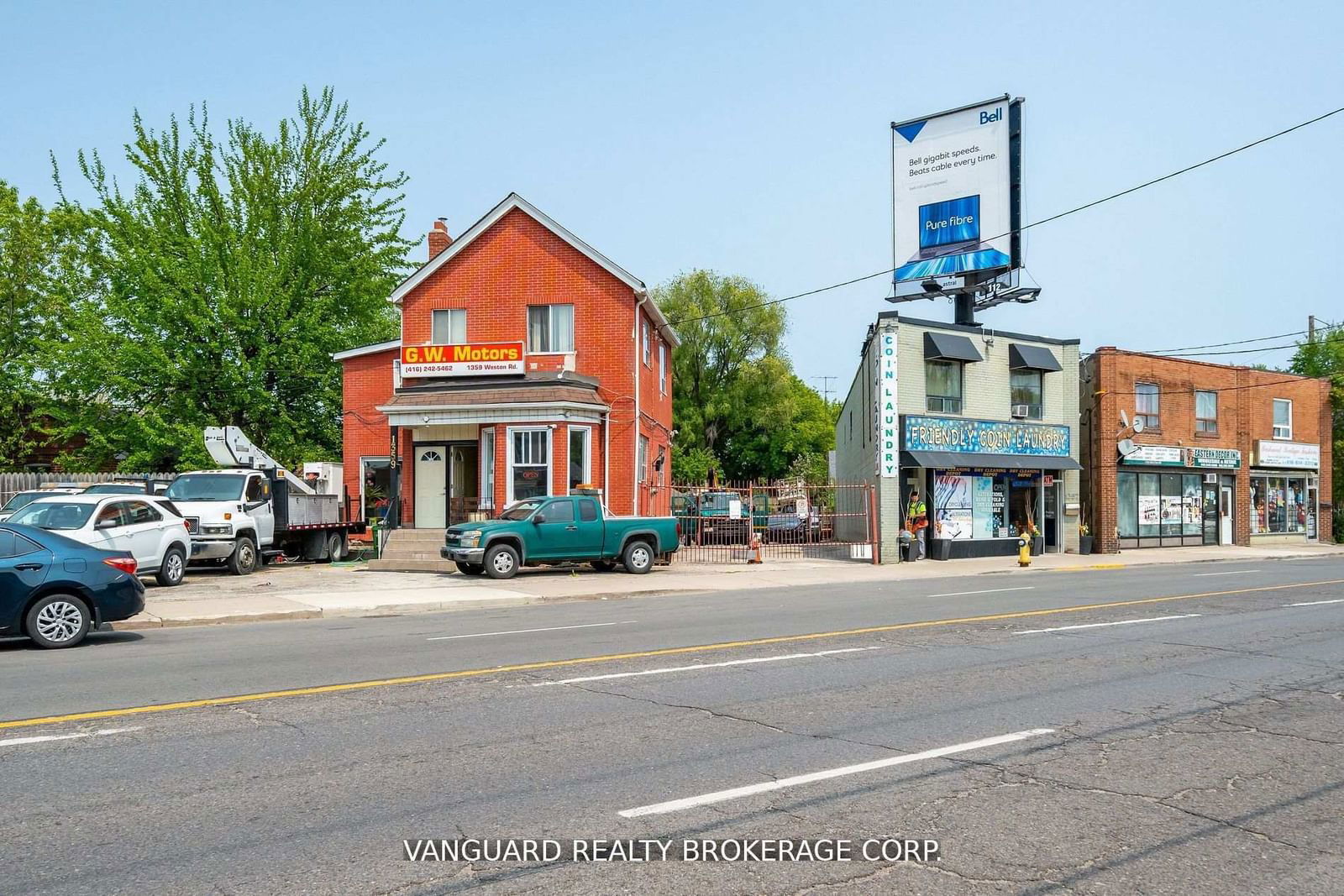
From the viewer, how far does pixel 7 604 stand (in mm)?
11320

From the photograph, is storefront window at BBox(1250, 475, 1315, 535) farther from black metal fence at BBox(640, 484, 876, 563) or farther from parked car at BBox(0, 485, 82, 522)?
parked car at BBox(0, 485, 82, 522)

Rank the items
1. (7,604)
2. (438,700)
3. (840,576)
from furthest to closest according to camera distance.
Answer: (840,576)
(7,604)
(438,700)

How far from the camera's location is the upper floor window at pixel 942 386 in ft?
98.1

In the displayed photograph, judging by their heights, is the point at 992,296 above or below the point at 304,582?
above

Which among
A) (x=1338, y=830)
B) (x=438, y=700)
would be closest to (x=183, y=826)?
(x=438, y=700)

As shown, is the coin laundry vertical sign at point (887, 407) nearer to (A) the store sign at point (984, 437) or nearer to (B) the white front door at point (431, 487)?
(A) the store sign at point (984, 437)

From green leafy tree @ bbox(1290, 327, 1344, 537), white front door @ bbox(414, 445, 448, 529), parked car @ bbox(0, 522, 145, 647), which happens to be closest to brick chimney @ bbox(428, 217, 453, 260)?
white front door @ bbox(414, 445, 448, 529)

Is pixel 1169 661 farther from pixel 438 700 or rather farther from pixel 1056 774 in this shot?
pixel 438 700

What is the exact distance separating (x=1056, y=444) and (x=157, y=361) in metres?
29.5

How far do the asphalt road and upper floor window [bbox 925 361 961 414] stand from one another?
1788cm

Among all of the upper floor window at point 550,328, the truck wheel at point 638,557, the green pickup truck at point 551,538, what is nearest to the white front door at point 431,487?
Result: the upper floor window at point 550,328

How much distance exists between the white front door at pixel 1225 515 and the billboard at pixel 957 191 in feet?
46.0

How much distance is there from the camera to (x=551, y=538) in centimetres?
2195

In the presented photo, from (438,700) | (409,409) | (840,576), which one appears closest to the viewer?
(438,700)
